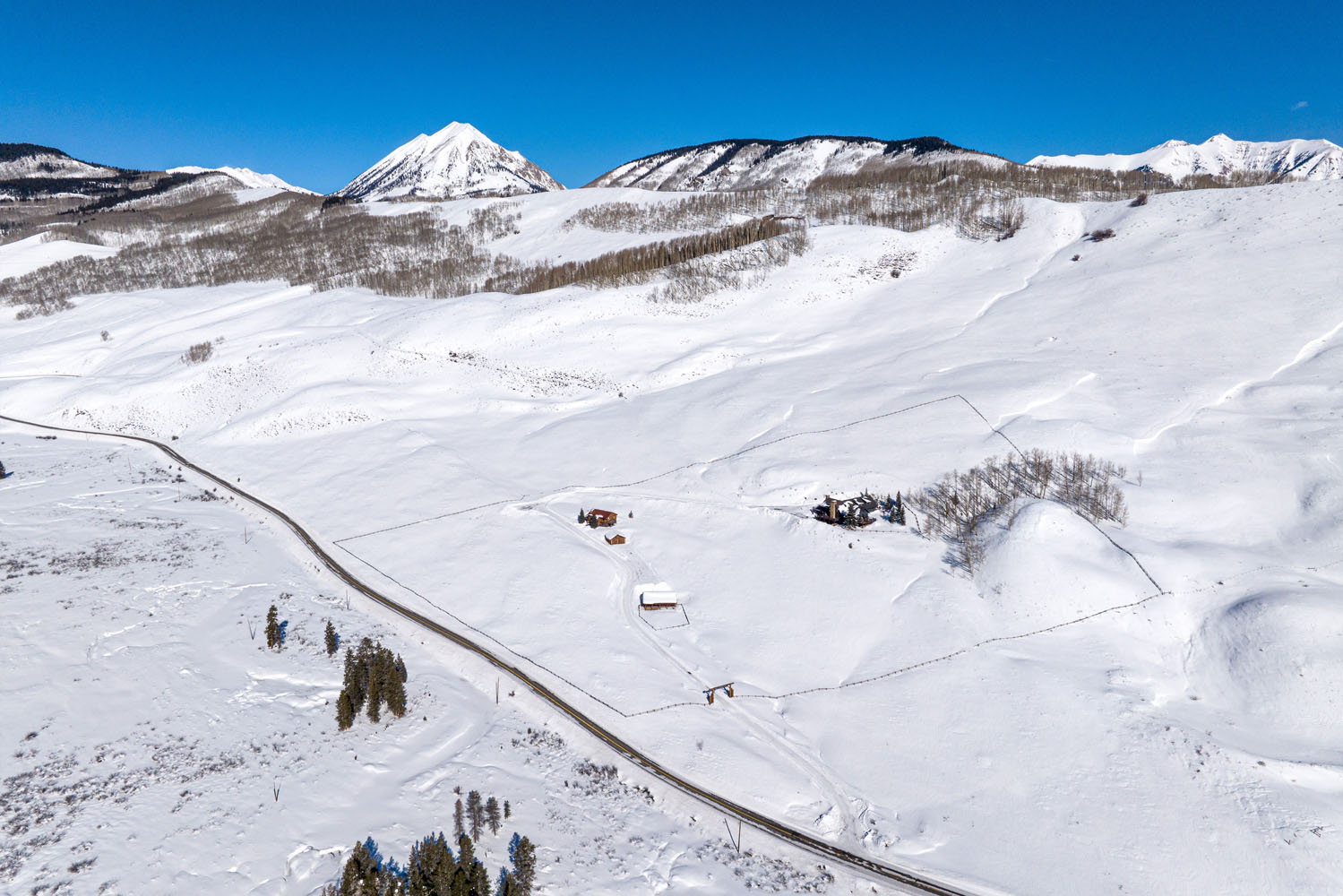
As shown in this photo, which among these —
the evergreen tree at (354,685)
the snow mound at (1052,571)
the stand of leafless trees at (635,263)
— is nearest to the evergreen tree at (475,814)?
the evergreen tree at (354,685)

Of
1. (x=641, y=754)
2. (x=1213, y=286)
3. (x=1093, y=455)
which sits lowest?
(x=641, y=754)

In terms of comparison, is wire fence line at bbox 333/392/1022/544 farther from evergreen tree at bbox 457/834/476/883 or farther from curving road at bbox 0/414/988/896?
evergreen tree at bbox 457/834/476/883

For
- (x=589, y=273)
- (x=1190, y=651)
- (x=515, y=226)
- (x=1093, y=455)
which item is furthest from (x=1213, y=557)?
(x=515, y=226)

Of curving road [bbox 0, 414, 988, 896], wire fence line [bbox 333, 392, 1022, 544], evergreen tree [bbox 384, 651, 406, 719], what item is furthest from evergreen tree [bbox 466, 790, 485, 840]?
wire fence line [bbox 333, 392, 1022, 544]

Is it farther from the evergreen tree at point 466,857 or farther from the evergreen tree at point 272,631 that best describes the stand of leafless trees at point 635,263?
the evergreen tree at point 466,857

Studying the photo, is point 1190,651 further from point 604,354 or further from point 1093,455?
point 604,354

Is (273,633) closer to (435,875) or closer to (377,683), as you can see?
(377,683)
